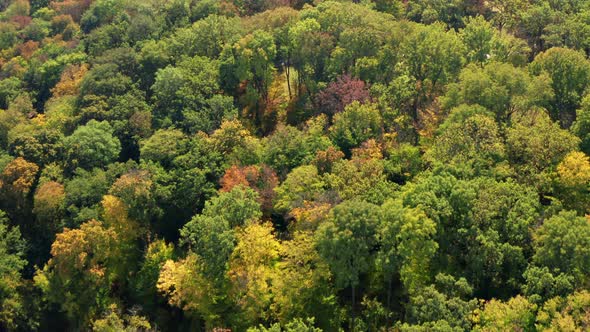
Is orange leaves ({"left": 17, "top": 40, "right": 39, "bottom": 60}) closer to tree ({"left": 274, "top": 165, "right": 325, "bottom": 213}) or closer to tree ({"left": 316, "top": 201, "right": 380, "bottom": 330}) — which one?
tree ({"left": 274, "top": 165, "right": 325, "bottom": 213})

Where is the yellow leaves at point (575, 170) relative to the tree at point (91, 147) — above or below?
above

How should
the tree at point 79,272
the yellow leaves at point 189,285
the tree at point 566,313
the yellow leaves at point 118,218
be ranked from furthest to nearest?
the yellow leaves at point 118,218 → the tree at point 79,272 → the yellow leaves at point 189,285 → the tree at point 566,313

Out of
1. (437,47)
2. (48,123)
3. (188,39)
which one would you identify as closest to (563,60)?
(437,47)

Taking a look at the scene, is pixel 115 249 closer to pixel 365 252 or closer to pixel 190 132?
pixel 190 132

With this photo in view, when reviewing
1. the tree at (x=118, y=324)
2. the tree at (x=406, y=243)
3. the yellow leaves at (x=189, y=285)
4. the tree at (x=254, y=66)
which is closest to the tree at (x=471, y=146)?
the tree at (x=406, y=243)

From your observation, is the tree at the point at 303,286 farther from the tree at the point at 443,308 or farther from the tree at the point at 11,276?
the tree at the point at 11,276

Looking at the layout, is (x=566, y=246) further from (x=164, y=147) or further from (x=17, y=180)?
(x=17, y=180)
